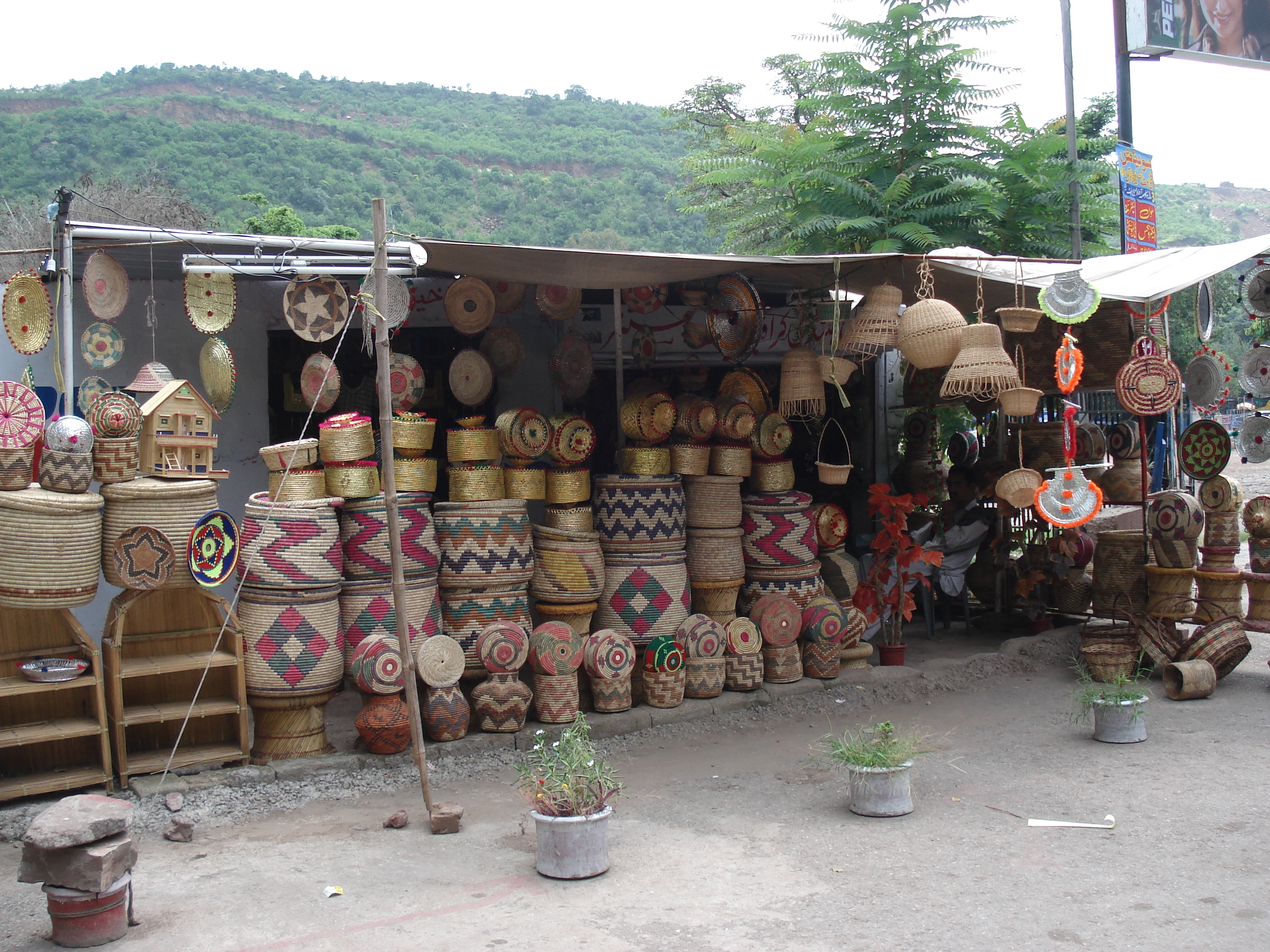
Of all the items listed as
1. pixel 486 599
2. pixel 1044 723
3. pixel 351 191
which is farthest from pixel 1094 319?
pixel 351 191

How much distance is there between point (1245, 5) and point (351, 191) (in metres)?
23.8

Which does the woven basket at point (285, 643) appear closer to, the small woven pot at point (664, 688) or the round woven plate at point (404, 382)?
the round woven plate at point (404, 382)

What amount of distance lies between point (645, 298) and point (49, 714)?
166 inches

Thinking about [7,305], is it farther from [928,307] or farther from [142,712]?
[928,307]

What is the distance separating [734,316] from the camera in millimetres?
6477

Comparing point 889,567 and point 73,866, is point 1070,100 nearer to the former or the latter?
point 889,567

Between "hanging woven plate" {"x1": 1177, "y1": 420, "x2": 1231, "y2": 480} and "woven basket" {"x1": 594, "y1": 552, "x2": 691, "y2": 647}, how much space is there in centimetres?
374

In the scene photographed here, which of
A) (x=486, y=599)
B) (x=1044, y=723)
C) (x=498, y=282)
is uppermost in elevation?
(x=498, y=282)

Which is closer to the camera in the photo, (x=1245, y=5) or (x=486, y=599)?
(x=486, y=599)

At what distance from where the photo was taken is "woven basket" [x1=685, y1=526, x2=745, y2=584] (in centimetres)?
652

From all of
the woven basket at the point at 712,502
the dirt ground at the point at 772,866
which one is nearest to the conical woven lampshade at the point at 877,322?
the woven basket at the point at 712,502

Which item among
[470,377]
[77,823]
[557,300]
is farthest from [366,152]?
[77,823]

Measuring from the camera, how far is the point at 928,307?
562cm

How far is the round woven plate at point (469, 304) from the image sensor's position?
614 centimetres
